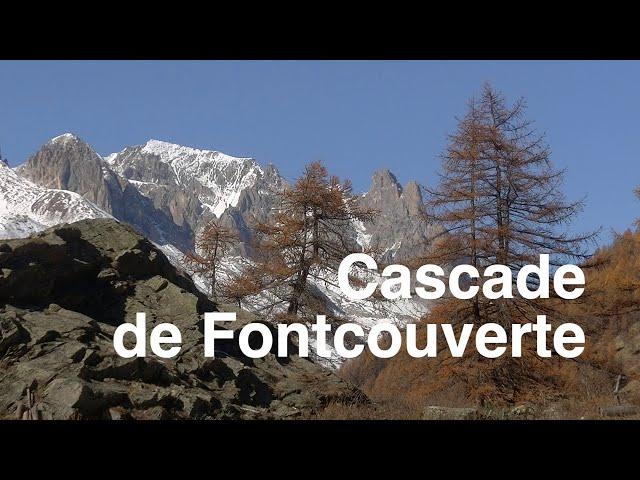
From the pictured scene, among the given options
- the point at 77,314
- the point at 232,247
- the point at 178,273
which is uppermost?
the point at 232,247

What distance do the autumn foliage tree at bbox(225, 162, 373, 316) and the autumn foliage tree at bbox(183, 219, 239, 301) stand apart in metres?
10.1

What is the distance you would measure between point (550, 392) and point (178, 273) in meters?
11.5

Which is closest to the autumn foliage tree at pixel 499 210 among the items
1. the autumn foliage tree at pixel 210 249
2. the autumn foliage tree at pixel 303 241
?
the autumn foliage tree at pixel 303 241

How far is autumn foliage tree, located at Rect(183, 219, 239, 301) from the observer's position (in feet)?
116

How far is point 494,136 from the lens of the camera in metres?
20.5

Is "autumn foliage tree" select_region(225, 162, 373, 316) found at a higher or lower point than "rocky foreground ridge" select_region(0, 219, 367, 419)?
higher

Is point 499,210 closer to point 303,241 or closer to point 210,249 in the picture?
point 303,241

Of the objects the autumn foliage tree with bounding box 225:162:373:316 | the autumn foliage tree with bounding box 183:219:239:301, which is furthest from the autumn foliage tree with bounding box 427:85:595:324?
the autumn foliage tree with bounding box 183:219:239:301

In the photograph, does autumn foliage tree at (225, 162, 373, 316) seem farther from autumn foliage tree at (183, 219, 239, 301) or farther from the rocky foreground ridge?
autumn foliage tree at (183, 219, 239, 301)

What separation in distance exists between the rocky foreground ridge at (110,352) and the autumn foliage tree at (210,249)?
1364cm

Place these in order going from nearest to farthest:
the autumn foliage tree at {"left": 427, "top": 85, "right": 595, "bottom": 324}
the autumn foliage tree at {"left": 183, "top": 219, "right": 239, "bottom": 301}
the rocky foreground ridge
Answer: the rocky foreground ridge, the autumn foliage tree at {"left": 427, "top": 85, "right": 595, "bottom": 324}, the autumn foliage tree at {"left": 183, "top": 219, "right": 239, "bottom": 301}
